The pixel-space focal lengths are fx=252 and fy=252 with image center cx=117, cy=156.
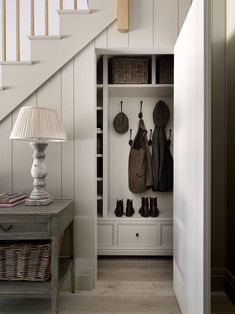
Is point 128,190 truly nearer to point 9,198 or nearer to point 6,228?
point 9,198

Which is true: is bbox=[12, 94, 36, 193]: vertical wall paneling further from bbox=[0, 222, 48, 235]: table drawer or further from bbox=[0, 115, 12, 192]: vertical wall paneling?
bbox=[0, 222, 48, 235]: table drawer

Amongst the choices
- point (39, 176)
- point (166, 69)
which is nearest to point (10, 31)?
point (166, 69)

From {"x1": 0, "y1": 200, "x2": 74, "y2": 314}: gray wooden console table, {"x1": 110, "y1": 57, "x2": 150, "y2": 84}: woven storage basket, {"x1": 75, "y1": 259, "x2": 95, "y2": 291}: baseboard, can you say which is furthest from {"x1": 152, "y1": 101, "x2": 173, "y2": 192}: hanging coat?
{"x1": 0, "y1": 200, "x2": 74, "y2": 314}: gray wooden console table

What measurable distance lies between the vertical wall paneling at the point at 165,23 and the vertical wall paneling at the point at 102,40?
0.40 meters

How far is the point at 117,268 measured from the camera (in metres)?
2.39

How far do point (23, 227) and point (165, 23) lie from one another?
183cm

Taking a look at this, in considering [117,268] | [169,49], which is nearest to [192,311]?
[117,268]

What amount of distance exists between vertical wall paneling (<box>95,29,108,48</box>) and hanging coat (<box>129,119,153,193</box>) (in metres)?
1.03

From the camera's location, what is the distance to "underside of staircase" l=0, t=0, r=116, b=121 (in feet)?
6.44

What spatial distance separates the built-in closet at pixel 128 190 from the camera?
2566 mm

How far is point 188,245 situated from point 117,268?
1.09 metres

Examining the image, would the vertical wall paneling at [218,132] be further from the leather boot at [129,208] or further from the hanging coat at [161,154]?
the leather boot at [129,208]

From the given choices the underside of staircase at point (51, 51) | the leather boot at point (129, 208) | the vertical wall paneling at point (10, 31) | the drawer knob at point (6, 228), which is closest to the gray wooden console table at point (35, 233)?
the drawer knob at point (6, 228)

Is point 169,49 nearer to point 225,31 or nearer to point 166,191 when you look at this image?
point 225,31
